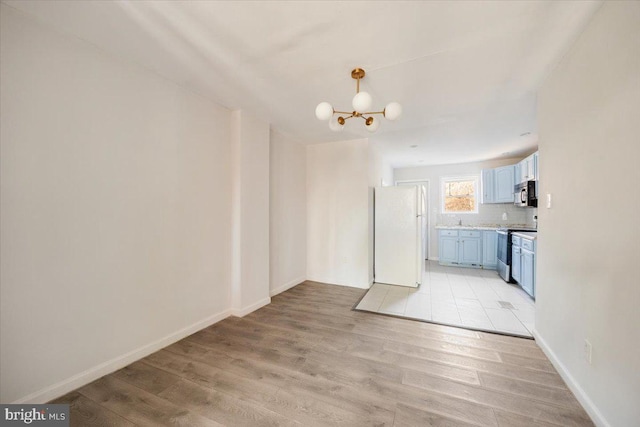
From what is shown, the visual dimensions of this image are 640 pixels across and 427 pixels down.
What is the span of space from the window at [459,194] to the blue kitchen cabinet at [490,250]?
1.01 m

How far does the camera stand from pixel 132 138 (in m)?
2.06

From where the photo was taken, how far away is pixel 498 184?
5289 mm

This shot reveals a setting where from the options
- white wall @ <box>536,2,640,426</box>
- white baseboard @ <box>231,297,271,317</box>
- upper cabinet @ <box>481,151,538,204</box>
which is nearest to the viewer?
white wall @ <box>536,2,640,426</box>

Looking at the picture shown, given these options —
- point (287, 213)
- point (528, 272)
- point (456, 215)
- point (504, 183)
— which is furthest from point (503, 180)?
point (287, 213)

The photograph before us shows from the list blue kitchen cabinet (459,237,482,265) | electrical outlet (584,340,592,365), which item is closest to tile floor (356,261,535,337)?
blue kitchen cabinet (459,237,482,265)

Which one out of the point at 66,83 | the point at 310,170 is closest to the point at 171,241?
the point at 66,83

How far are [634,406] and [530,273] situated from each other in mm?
2862

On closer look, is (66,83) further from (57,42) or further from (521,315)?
(521,315)

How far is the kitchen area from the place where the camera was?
10.0 feet

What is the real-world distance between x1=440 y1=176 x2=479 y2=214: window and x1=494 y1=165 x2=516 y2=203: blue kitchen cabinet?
748 mm

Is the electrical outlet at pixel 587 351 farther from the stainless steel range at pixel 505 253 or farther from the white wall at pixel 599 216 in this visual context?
the stainless steel range at pixel 505 253

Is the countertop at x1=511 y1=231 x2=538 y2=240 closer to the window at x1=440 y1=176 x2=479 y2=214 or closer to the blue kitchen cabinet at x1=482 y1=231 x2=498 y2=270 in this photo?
the blue kitchen cabinet at x1=482 y1=231 x2=498 y2=270

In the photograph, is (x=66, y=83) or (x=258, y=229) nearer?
(x=66, y=83)

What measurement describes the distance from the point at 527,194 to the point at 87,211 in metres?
5.93
